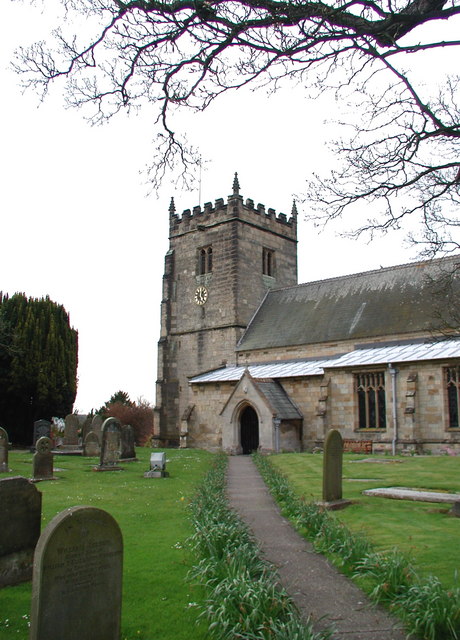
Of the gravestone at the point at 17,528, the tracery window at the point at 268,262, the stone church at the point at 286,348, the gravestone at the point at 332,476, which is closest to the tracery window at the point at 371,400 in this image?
the stone church at the point at 286,348

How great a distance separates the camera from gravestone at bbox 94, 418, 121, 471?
18.4 metres

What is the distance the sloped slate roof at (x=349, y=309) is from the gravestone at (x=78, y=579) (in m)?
23.0

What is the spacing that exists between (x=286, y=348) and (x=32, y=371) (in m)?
15.2

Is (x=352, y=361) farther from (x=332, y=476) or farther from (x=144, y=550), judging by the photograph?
(x=144, y=550)

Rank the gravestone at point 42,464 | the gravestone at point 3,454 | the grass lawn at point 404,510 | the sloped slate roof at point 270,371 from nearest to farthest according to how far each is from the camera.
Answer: the grass lawn at point 404,510
the gravestone at point 42,464
the gravestone at point 3,454
the sloped slate roof at point 270,371

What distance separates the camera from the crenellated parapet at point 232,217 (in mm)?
37000

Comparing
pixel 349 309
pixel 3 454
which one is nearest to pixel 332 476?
pixel 3 454

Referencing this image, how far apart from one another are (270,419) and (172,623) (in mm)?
20419

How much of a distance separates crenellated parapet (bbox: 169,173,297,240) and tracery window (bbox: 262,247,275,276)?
1.46 m

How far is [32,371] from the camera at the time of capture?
34688 millimetres

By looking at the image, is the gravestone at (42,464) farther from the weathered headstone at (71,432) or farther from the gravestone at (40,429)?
the gravestone at (40,429)

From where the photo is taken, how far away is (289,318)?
111ft

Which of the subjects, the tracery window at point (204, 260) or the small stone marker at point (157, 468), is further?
the tracery window at point (204, 260)

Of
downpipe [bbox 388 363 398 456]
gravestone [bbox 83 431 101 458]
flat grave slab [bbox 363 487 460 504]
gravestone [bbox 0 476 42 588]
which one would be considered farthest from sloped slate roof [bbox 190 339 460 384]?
gravestone [bbox 0 476 42 588]
